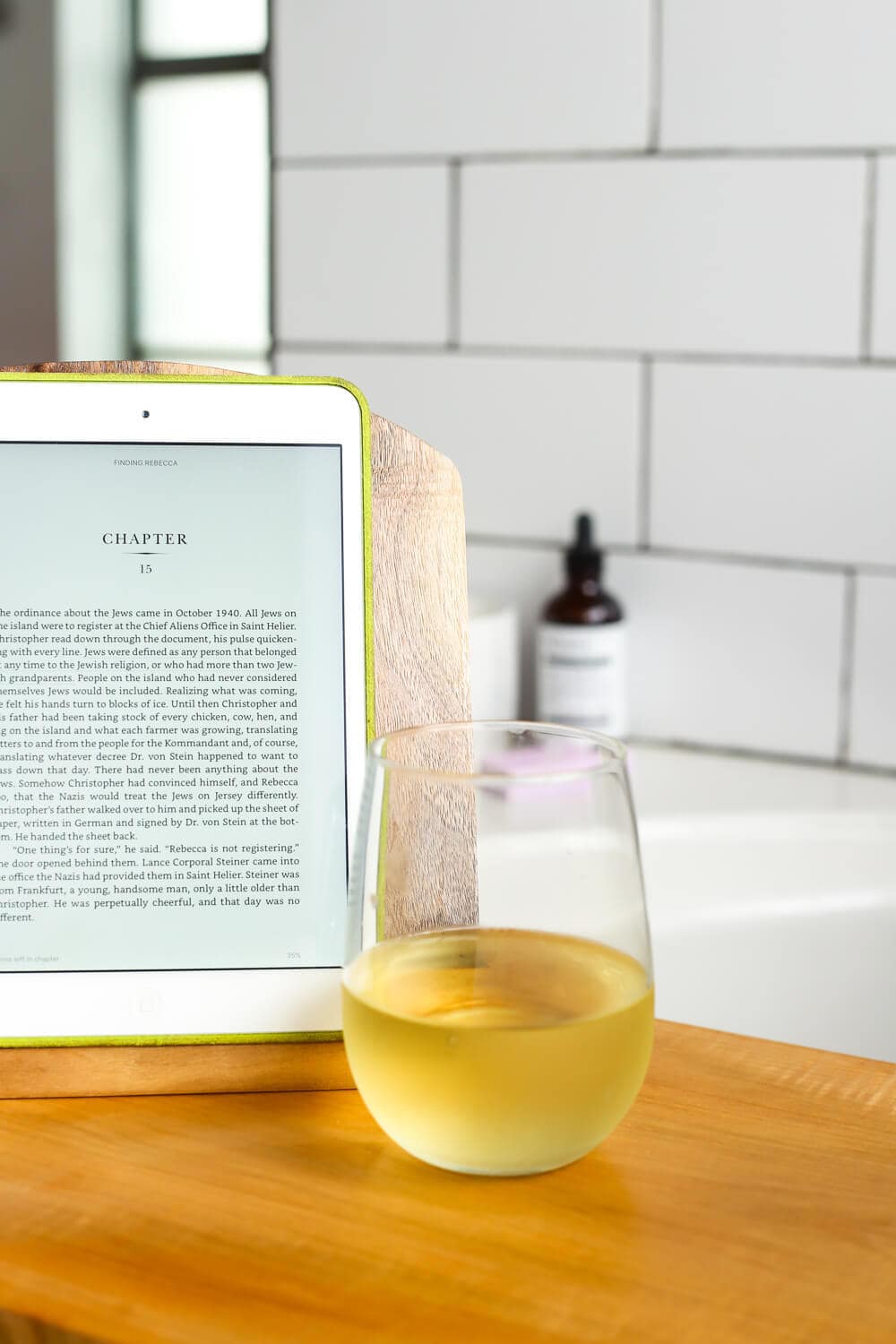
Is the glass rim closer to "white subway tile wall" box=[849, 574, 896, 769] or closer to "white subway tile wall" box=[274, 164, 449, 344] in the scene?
"white subway tile wall" box=[849, 574, 896, 769]

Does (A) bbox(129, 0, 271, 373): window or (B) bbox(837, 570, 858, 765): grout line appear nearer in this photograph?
(B) bbox(837, 570, 858, 765): grout line

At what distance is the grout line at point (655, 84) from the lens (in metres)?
0.99

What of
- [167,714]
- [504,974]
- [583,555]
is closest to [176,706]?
[167,714]

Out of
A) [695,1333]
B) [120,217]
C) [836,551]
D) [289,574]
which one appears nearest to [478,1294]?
[695,1333]

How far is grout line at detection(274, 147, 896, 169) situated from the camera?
946 mm

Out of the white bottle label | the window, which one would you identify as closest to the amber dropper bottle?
the white bottle label

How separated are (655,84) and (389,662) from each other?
0.76 m

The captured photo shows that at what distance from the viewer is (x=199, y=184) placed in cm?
139

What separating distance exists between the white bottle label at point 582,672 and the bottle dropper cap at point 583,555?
4 cm

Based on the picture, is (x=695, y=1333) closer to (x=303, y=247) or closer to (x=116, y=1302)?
(x=116, y=1302)

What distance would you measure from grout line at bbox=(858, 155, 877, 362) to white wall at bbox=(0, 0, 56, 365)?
2.65 ft

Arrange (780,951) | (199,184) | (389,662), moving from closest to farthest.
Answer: (389,662), (780,951), (199,184)

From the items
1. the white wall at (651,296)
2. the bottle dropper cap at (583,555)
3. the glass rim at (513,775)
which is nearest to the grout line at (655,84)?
the white wall at (651,296)

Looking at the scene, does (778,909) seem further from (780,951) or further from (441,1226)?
(441,1226)
